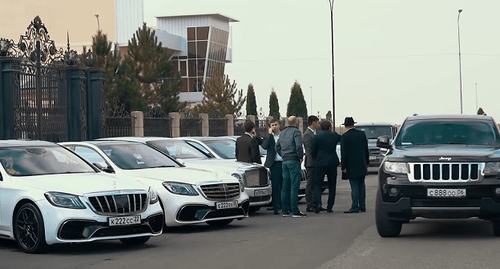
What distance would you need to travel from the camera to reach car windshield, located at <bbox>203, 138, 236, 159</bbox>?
1988 centimetres

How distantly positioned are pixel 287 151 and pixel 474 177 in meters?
4.95

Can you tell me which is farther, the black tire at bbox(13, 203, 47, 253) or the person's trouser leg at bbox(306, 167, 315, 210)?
the person's trouser leg at bbox(306, 167, 315, 210)

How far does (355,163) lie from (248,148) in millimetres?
2129

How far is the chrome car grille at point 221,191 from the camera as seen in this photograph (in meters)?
14.6

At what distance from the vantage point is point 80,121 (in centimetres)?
2691

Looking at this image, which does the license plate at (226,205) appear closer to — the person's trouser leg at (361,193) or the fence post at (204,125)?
the person's trouser leg at (361,193)

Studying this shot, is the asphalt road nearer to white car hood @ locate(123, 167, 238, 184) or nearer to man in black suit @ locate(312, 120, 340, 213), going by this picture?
white car hood @ locate(123, 167, 238, 184)

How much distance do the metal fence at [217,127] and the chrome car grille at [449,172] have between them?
34093mm

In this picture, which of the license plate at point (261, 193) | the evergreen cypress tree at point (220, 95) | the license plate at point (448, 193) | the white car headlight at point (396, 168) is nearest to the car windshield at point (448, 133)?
the white car headlight at point (396, 168)

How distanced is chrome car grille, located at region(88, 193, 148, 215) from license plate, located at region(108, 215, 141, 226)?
94 mm

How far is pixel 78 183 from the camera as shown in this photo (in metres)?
12.3

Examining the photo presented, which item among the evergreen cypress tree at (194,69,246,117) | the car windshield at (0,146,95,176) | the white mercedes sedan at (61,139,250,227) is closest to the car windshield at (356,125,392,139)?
the white mercedes sedan at (61,139,250,227)

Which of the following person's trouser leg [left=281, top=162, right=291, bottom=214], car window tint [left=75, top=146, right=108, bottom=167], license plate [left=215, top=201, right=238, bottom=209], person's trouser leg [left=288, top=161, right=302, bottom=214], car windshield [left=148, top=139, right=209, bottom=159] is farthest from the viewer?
car windshield [left=148, top=139, right=209, bottom=159]

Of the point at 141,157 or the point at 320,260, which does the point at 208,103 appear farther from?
the point at 320,260
